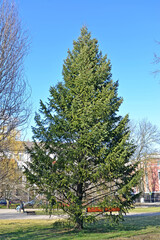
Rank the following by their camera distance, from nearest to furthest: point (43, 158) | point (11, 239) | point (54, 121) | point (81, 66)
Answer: point (11, 239), point (43, 158), point (54, 121), point (81, 66)

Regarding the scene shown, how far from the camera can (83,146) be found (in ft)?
37.1

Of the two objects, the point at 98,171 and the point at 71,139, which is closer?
the point at 98,171

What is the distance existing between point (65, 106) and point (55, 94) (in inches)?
40.2

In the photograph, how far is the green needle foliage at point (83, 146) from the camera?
10898 millimetres

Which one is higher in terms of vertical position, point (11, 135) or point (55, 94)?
point (55, 94)

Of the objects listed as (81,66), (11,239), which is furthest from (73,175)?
(81,66)

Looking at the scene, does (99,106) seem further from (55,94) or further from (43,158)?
(43,158)

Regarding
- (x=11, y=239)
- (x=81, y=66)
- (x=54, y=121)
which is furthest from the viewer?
(x=81, y=66)

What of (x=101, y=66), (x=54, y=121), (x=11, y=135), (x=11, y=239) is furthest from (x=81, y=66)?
(x=11, y=239)

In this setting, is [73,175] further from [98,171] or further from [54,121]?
[54,121]

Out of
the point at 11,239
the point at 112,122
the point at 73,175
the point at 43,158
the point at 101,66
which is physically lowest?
the point at 11,239

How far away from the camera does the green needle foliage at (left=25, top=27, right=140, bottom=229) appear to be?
35.8 ft

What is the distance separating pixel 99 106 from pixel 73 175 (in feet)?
10.8

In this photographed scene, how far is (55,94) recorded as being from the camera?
41.4 feet
